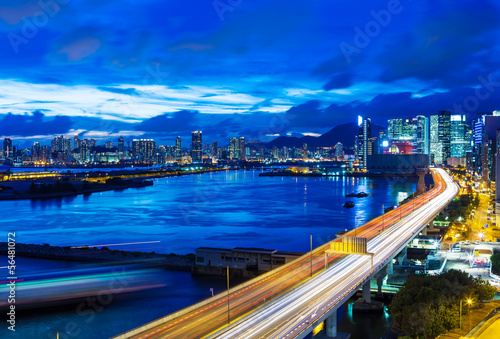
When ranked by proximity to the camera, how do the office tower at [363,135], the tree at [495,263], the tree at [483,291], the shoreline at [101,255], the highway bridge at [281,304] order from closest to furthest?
the highway bridge at [281,304] → the tree at [483,291] → the tree at [495,263] → the shoreline at [101,255] → the office tower at [363,135]

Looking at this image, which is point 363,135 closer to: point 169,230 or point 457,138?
point 457,138

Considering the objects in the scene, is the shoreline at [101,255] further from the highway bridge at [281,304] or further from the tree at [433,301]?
the tree at [433,301]

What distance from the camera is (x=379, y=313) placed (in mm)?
6941

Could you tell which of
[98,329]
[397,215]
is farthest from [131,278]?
[397,215]

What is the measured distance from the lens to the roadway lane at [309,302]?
3.91 metres

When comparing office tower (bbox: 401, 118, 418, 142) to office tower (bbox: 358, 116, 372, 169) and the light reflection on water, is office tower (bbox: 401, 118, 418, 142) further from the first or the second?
the light reflection on water

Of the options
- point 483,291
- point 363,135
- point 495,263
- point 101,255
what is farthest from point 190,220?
point 363,135

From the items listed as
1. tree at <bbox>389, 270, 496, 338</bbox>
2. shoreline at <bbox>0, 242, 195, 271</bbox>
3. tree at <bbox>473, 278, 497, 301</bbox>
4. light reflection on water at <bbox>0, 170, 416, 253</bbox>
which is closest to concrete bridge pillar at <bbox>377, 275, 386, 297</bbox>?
tree at <bbox>389, 270, 496, 338</bbox>

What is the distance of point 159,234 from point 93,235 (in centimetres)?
199

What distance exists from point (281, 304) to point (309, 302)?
1.05 feet

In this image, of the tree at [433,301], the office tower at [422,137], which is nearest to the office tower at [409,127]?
the office tower at [422,137]

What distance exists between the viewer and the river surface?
6.52 m

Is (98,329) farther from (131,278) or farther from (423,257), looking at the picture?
(423,257)

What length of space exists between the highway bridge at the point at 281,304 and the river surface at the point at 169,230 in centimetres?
92
